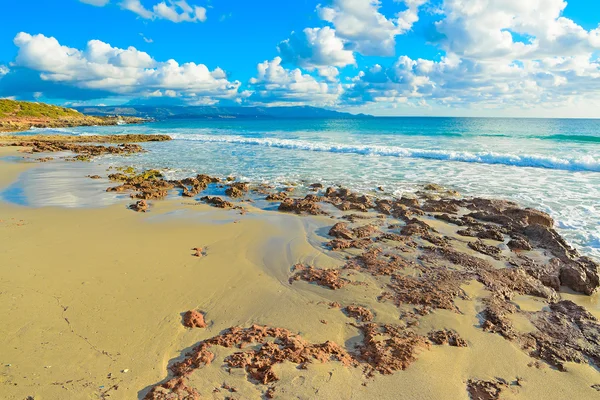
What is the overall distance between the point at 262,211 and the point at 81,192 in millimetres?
7111

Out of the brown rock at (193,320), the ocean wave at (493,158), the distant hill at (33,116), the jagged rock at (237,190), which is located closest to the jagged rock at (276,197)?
the jagged rock at (237,190)

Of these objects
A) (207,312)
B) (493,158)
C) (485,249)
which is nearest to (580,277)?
(485,249)

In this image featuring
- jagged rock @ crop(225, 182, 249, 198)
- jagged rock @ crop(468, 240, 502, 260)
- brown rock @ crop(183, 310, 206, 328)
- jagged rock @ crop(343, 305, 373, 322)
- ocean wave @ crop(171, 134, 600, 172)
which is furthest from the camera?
ocean wave @ crop(171, 134, 600, 172)

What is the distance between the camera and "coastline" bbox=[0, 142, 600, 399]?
3.76 m

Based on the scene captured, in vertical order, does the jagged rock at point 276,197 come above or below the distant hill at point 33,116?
below

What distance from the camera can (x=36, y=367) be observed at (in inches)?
149

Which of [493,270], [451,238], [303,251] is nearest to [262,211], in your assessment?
[303,251]

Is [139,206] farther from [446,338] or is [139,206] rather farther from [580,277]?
[580,277]

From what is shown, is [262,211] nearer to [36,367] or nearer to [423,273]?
[423,273]

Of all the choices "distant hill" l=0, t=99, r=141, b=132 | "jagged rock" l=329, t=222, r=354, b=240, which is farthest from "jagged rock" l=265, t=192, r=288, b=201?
"distant hill" l=0, t=99, r=141, b=132

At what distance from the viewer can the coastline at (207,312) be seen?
148 inches

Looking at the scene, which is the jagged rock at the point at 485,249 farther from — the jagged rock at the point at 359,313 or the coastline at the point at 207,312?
the jagged rock at the point at 359,313

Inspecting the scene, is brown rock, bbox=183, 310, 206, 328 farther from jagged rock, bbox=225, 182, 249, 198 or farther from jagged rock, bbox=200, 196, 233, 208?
jagged rock, bbox=225, 182, 249, 198

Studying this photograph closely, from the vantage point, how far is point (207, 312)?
5.12 m
